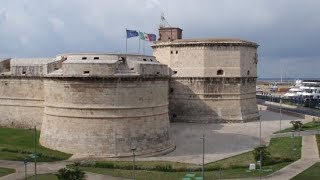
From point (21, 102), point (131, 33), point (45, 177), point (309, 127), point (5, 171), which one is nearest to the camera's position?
point (45, 177)

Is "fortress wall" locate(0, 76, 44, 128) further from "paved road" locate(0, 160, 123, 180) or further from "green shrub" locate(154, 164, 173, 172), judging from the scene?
"green shrub" locate(154, 164, 173, 172)

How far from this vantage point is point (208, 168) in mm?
28125

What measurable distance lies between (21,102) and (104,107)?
12443 millimetres

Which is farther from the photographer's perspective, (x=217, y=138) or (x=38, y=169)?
(x=217, y=138)

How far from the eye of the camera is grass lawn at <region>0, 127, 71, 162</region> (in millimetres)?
30109

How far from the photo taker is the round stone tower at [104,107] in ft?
102

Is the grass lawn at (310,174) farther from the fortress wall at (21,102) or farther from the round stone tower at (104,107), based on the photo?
the fortress wall at (21,102)

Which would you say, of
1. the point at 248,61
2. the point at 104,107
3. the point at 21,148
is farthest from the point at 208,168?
the point at 248,61

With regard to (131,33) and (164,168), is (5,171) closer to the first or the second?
(164,168)

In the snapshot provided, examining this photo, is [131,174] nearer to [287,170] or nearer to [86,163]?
[86,163]

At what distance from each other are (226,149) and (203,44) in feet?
53.4

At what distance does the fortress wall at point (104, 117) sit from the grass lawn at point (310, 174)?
1058 centimetres

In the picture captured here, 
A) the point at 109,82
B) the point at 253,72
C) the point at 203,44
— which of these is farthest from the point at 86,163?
the point at 253,72

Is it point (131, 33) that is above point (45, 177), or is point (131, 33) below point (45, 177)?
above
